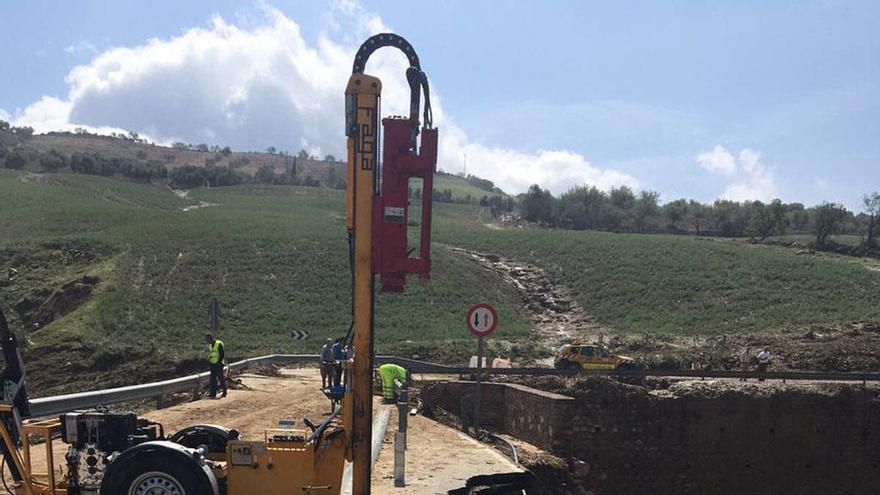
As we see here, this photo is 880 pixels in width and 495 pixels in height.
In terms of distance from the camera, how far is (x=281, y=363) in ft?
104

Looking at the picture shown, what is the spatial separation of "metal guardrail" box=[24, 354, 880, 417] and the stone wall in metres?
2.53

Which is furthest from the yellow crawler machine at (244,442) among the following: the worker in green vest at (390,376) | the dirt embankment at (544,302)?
the dirt embankment at (544,302)

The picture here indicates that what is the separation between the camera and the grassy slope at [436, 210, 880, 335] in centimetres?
4359

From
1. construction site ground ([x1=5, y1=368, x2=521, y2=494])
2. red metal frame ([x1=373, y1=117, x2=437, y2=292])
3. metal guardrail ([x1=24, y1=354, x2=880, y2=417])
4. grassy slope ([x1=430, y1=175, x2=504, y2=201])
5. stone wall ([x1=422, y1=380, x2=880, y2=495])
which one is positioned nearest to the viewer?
red metal frame ([x1=373, y1=117, x2=437, y2=292])

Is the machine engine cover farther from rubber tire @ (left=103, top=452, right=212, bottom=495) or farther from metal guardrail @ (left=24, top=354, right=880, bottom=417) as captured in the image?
metal guardrail @ (left=24, top=354, right=880, bottom=417)

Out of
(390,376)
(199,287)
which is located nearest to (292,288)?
(199,287)

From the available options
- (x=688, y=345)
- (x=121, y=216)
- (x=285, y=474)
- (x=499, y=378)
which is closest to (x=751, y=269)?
(x=688, y=345)

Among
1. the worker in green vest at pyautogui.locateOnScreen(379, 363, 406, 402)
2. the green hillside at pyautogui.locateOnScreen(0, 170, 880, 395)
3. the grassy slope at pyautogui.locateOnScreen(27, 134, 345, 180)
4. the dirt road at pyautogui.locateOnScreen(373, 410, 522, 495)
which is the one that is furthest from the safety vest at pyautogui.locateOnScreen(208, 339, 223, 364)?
the grassy slope at pyautogui.locateOnScreen(27, 134, 345, 180)

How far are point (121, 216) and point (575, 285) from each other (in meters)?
35.1

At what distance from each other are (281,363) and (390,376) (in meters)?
13.7

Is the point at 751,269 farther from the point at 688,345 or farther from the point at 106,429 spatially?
the point at 106,429

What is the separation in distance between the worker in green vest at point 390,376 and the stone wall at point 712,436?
3.17 ft

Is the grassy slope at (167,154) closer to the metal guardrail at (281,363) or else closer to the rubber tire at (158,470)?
the metal guardrail at (281,363)

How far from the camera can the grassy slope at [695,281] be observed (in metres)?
43.6
